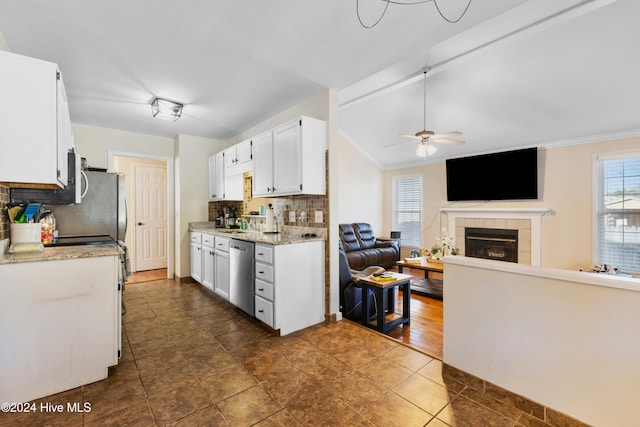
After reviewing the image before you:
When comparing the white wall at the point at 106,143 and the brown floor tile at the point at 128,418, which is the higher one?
the white wall at the point at 106,143

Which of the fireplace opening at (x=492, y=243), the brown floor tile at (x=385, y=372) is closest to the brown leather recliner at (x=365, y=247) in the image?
the fireplace opening at (x=492, y=243)

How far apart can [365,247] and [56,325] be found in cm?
505

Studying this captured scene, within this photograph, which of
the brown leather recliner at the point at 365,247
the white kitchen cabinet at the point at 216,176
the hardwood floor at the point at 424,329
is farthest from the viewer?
the brown leather recliner at the point at 365,247

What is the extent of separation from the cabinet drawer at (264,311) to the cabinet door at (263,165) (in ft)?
4.07

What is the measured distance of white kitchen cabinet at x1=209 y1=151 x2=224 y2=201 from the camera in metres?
4.55

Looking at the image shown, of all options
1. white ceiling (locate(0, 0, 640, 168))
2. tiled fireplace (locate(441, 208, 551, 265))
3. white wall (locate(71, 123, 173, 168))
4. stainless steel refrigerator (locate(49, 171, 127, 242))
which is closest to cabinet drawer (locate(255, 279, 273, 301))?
stainless steel refrigerator (locate(49, 171, 127, 242))

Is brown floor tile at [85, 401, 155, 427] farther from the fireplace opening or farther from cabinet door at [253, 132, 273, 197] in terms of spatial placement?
the fireplace opening

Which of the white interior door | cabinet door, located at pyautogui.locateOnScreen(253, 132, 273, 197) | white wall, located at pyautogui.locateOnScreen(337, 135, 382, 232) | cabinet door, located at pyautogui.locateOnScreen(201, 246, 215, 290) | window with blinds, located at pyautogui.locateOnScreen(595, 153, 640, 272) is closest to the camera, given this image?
cabinet door, located at pyautogui.locateOnScreen(253, 132, 273, 197)

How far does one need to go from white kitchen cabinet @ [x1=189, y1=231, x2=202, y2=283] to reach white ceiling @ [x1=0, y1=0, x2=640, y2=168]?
1.72m

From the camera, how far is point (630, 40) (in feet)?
9.00

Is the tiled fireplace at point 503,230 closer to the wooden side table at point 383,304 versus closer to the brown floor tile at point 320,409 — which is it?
the wooden side table at point 383,304

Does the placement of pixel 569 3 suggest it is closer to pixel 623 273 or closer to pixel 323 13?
pixel 323 13

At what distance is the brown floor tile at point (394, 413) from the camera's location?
1.57 m

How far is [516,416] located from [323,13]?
2.71 m
